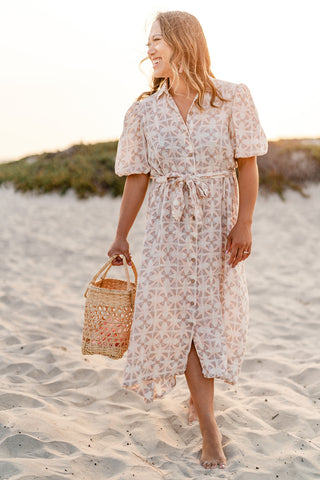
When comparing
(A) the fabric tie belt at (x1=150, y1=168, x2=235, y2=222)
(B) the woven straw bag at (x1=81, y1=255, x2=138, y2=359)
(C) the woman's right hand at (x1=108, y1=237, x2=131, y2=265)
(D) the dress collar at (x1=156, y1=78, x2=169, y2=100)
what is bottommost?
(B) the woven straw bag at (x1=81, y1=255, x2=138, y2=359)

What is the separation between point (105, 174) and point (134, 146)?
7.40 m

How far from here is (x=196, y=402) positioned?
250cm

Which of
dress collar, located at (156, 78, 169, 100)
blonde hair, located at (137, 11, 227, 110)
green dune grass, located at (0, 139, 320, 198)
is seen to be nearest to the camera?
blonde hair, located at (137, 11, 227, 110)

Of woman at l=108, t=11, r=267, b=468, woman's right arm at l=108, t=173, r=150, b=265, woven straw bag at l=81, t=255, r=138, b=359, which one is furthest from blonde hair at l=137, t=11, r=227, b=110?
woven straw bag at l=81, t=255, r=138, b=359

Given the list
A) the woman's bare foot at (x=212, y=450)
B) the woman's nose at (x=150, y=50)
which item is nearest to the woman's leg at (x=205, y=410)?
the woman's bare foot at (x=212, y=450)

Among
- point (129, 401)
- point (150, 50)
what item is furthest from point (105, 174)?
point (150, 50)

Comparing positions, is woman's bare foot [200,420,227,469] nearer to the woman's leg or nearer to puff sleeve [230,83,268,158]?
the woman's leg

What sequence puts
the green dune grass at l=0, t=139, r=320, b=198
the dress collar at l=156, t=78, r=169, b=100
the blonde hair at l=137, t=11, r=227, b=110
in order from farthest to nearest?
the green dune grass at l=0, t=139, r=320, b=198 → the dress collar at l=156, t=78, r=169, b=100 → the blonde hair at l=137, t=11, r=227, b=110

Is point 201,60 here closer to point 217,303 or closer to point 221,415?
point 217,303

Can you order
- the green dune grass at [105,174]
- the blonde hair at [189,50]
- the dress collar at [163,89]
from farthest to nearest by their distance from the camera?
the green dune grass at [105,174] < the dress collar at [163,89] < the blonde hair at [189,50]

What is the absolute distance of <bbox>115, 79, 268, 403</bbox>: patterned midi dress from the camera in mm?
2451

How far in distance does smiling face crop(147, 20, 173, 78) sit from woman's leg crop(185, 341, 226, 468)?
1218 millimetres

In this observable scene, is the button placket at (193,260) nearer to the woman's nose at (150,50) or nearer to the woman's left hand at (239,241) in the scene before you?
the woman's left hand at (239,241)

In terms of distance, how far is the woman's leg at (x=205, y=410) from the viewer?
8.03ft
